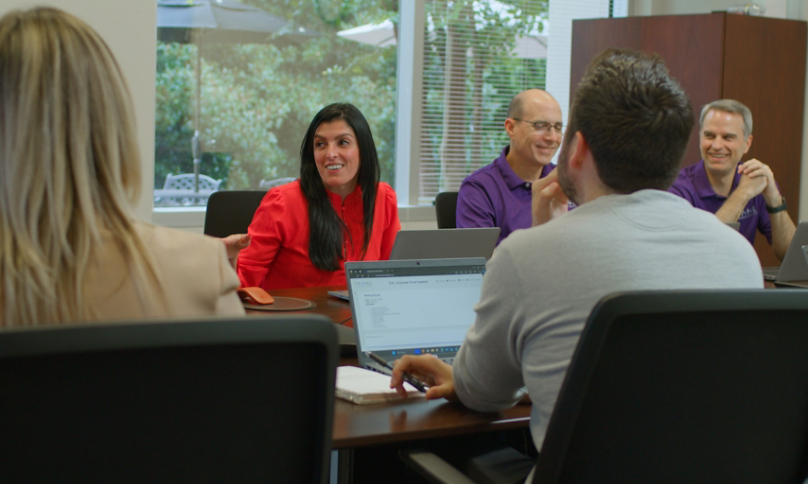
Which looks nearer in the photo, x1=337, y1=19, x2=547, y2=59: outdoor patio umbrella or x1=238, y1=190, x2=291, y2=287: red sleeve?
x1=238, y1=190, x2=291, y2=287: red sleeve

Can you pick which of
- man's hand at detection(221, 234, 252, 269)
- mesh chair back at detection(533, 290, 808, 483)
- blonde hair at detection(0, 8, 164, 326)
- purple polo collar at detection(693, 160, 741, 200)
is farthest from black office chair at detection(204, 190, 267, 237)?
mesh chair back at detection(533, 290, 808, 483)

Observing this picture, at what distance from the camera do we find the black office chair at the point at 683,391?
965mm

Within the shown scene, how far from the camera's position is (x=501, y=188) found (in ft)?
10.7

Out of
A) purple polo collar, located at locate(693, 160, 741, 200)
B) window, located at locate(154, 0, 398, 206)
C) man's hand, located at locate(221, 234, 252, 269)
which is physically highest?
window, located at locate(154, 0, 398, 206)

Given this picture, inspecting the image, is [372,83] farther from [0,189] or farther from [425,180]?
[0,189]

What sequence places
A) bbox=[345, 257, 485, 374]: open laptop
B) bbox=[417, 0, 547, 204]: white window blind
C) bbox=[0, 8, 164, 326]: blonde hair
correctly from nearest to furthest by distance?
1. bbox=[0, 8, 164, 326]: blonde hair
2. bbox=[345, 257, 485, 374]: open laptop
3. bbox=[417, 0, 547, 204]: white window blind

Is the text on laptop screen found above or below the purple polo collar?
below

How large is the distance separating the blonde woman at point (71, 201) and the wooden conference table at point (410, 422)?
0.37 metres

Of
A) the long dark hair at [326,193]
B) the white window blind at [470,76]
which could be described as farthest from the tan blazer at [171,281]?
the white window blind at [470,76]

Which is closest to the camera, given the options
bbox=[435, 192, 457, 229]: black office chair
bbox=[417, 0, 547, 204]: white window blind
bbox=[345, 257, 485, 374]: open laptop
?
bbox=[345, 257, 485, 374]: open laptop

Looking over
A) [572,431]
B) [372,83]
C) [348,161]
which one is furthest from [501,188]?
[572,431]

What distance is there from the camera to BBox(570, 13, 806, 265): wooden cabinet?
177 inches

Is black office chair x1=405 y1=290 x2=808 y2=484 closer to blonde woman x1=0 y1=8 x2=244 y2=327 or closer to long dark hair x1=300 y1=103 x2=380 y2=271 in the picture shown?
blonde woman x1=0 y1=8 x2=244 y2=327

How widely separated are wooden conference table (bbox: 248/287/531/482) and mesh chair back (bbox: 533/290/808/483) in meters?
0.28
